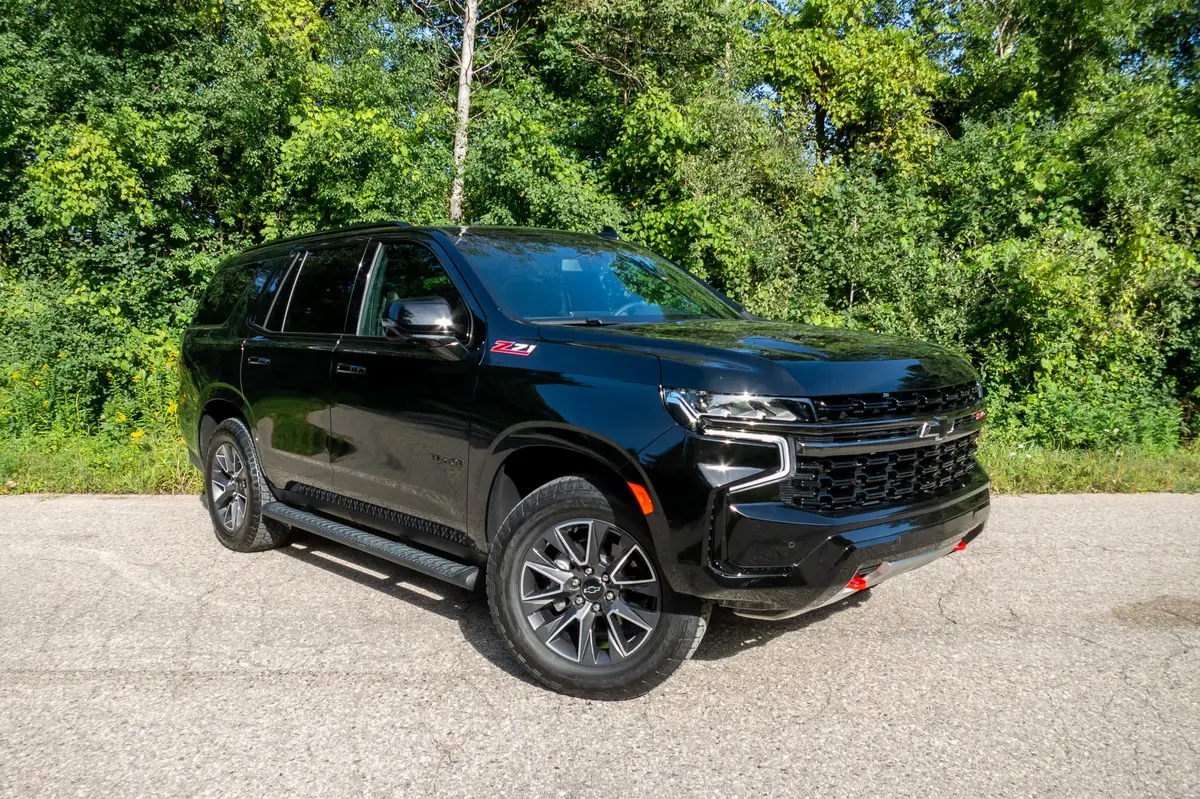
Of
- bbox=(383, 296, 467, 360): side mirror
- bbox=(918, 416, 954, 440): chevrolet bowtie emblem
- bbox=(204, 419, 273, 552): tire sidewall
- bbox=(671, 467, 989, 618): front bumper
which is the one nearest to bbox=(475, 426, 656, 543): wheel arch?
bbox=(671, 467, 989, 618): front bumper

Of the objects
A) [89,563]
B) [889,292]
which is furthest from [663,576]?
[889,292]

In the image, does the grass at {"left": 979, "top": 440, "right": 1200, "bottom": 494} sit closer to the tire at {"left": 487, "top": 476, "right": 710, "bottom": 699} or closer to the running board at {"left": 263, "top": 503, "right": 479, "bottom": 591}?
the tire at {"left": 487, "top": 476, "right": 710, "bottom": 699}

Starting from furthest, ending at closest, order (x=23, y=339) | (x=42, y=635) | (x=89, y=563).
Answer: (x=23, y=339) → (x=89, y=563) → (x=42, y=635)

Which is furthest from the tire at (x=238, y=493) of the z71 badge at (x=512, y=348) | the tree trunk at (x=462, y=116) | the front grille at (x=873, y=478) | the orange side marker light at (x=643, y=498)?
the tree trunk at (x=462, y=116)

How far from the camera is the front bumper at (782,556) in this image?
3039 mm

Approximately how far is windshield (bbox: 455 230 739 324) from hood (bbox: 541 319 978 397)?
0.30 m

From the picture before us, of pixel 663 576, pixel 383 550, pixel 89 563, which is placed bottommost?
pixel 89 563

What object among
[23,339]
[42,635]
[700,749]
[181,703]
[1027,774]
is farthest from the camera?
Result: [23,339]

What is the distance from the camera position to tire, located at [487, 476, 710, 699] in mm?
3305

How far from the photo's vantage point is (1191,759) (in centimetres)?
300

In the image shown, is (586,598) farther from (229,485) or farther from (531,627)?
(229,485)

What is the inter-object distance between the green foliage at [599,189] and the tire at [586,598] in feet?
20.7

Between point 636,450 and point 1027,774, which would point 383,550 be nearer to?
point 636,450

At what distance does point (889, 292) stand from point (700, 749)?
8.87 meters
